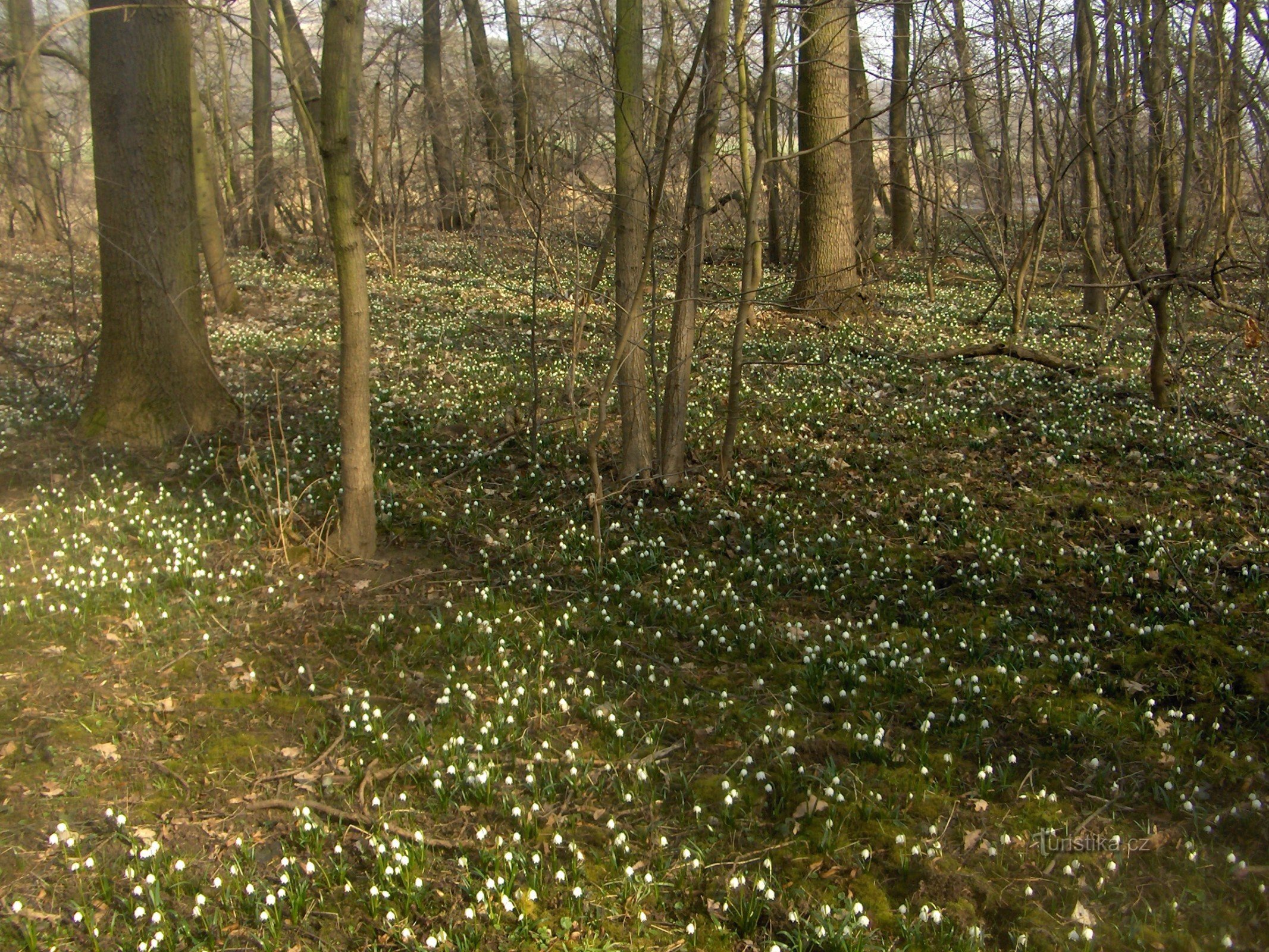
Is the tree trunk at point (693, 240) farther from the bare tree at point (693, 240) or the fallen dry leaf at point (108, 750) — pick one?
the fallen dry leaf at point (108, 750)

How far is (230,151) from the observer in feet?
71.1

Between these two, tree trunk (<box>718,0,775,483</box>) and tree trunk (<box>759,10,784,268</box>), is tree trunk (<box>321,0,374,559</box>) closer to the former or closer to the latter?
tree trunk (<box>718,0,775,483</box>)

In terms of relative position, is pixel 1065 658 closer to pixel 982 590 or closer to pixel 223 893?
pixel 982 590

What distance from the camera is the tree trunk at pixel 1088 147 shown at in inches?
302

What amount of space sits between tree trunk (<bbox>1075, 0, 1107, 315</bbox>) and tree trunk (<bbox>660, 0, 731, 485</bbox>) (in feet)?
9.15

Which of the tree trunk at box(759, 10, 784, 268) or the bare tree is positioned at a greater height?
the tree trunk at box(759, 10, 784, 268)

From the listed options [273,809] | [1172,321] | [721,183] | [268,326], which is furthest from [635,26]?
[721,183]

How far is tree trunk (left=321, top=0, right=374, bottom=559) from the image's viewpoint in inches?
208

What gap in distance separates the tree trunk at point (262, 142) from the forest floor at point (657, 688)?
12.5 m

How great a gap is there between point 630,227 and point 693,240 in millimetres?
497

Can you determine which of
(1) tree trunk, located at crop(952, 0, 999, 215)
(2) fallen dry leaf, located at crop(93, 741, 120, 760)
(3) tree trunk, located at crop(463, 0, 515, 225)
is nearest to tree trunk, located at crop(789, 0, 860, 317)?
(1) tree trunk, located at crop(952, 0, 999, 215)

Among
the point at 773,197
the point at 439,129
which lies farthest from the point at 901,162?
the point at 439,129

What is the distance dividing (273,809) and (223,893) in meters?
0.51

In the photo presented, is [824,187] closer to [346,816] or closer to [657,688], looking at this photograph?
[657,688]
